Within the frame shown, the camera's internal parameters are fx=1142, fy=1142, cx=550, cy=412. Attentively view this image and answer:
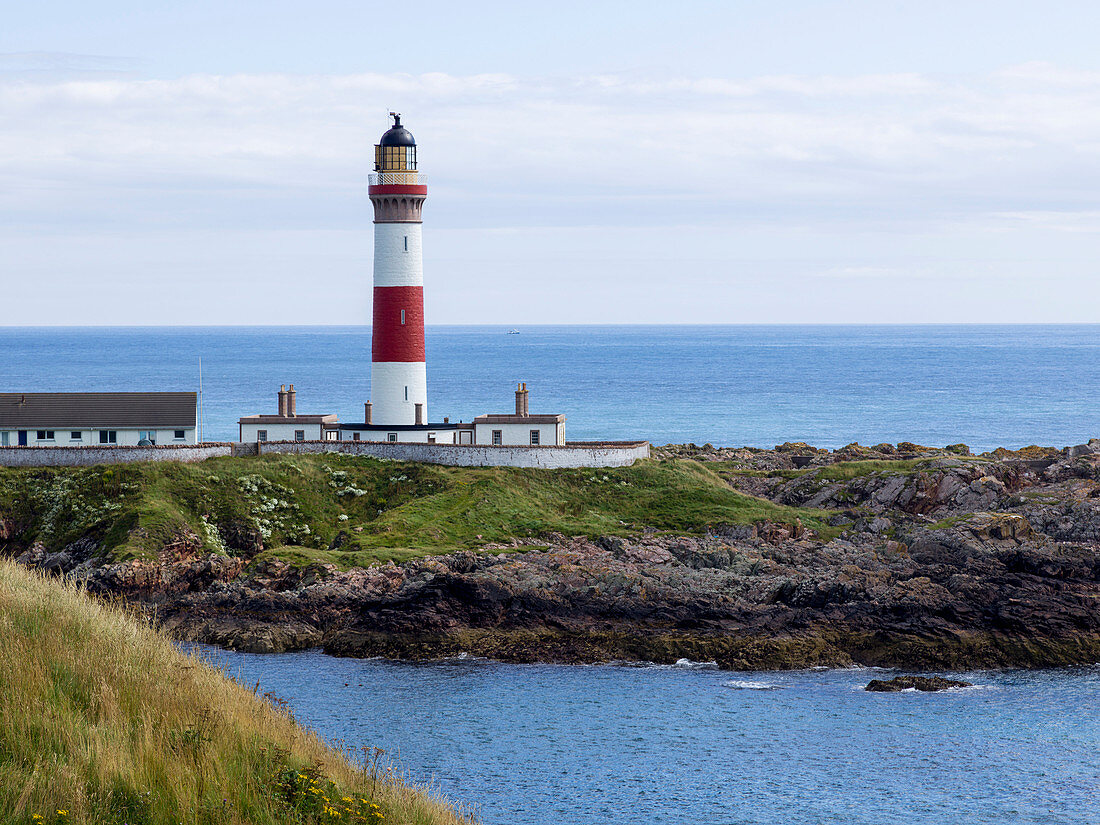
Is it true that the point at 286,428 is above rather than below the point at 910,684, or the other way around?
above

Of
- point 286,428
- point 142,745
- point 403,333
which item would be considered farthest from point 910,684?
point 286,428

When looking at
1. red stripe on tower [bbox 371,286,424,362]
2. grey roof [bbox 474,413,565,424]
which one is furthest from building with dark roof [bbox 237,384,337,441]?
grey roof [bbox 474,413,565,424]

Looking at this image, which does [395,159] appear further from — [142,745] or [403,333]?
[142,745]

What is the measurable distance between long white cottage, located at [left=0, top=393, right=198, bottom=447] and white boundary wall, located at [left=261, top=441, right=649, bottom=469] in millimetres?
5062

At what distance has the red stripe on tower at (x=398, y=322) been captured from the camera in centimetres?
6009

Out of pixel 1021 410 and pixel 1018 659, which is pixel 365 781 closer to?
pixel 1018 659

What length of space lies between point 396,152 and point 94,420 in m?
21.1

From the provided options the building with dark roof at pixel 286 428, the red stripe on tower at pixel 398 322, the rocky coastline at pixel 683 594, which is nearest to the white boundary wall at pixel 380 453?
the building with dark roof at pixel 286 428

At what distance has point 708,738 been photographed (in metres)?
33.8

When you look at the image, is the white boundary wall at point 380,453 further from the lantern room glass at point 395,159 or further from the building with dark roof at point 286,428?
the lantern room glass at point 395,159

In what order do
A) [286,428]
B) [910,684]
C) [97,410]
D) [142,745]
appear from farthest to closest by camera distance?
[286,428] < [97,410] < [910,684] < [142,745]

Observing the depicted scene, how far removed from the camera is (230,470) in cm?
5453

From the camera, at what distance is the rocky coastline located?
40.8m

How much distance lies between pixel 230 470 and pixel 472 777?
27973 millimetres
